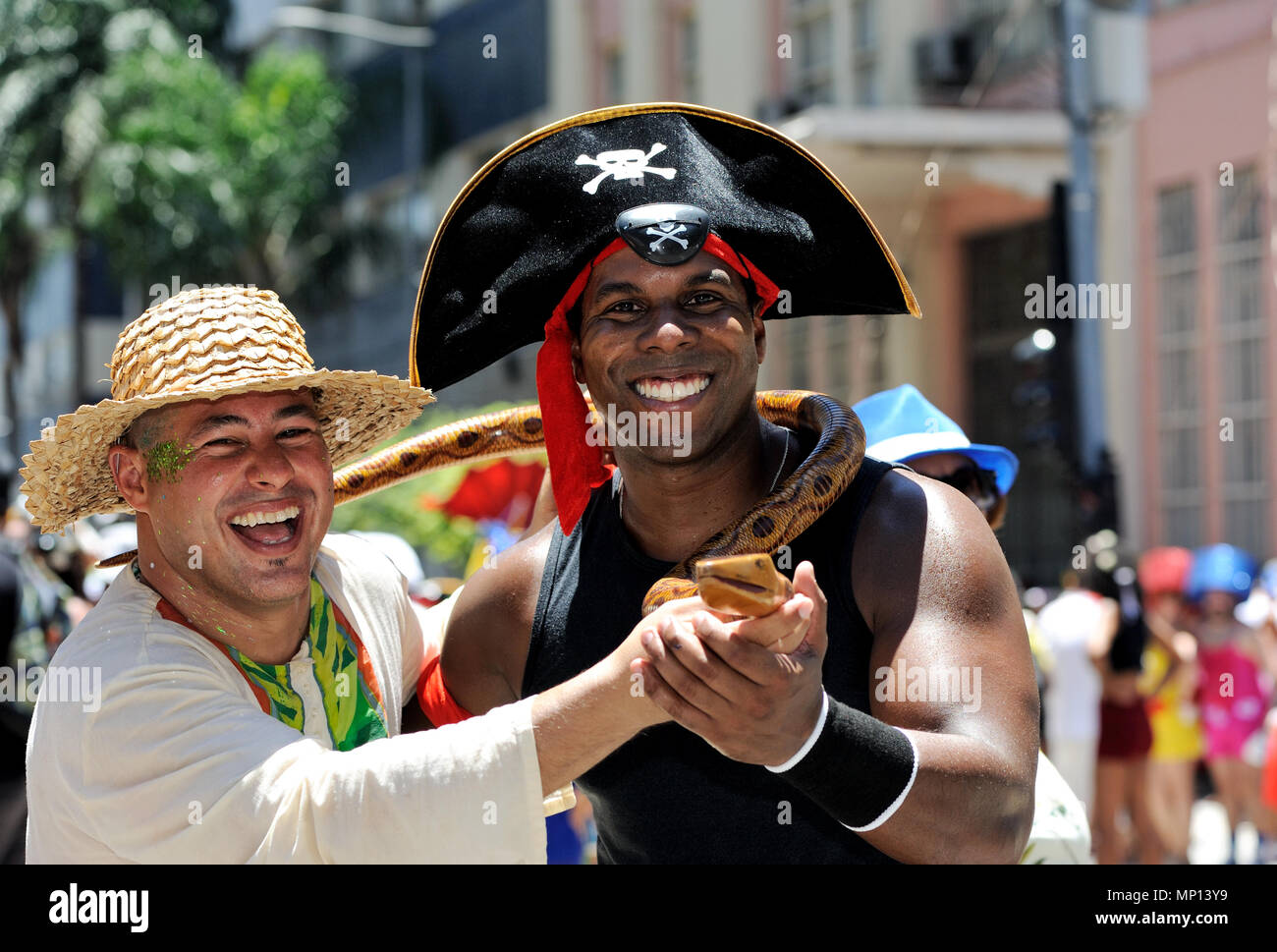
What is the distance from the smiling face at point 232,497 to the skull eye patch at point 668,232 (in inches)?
26.5

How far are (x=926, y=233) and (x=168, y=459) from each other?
580 inches

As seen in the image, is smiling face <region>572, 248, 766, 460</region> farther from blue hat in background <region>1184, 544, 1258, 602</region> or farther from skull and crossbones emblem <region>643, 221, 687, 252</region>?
blue hat in background <region>1184, 544, 1258, 602</region>

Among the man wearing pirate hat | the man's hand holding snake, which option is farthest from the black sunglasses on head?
the man's hand holding snake

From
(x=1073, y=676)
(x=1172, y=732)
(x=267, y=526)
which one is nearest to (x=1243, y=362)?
(x=1172, y=732)

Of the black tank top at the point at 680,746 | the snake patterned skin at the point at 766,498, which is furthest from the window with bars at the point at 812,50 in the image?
the black tank top at the point at 680,746

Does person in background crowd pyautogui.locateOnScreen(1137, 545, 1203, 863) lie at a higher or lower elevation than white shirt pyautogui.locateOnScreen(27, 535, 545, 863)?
lower

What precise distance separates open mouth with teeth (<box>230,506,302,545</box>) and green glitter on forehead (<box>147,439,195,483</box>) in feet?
0.42

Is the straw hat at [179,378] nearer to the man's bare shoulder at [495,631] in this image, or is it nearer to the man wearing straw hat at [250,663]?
the man wearing straw hat at [250,663]

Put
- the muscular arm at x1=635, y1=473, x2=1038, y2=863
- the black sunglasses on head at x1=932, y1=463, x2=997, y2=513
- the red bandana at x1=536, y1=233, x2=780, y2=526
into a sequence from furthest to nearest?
the black sunglasses on head at x1=932, y1=463, x2=997, y2=513 < the red bandana at x1=536, y1=233, x2=780, y2=526 < the muscular arm at x1=635, y1=473, x2=1038, y2=863

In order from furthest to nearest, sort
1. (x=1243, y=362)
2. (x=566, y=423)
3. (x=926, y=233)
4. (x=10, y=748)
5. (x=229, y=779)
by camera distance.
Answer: (x=926, y=233), (x=1243, y=362), (x=10, y=748), (x=566, y=423), (x=229, y=779)

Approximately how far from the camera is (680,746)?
2.81m

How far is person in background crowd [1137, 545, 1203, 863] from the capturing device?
850 centimetres

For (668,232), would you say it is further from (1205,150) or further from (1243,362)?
(1205,150)

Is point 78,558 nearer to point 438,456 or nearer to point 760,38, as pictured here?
point 438,456
